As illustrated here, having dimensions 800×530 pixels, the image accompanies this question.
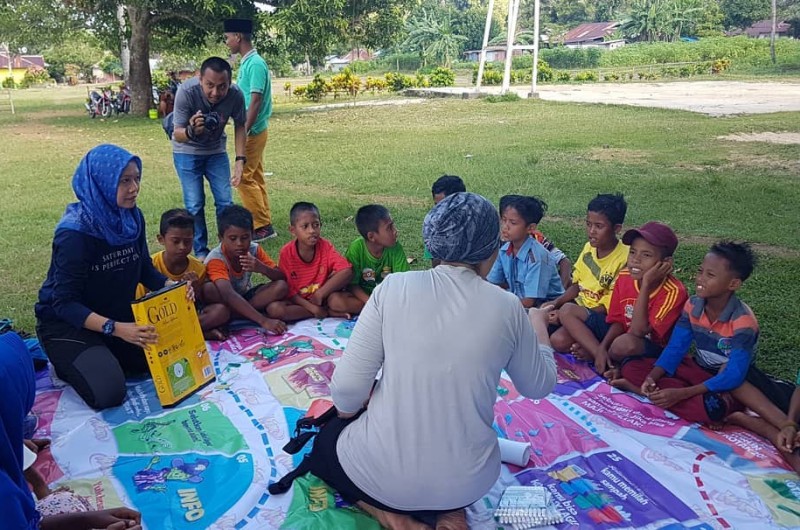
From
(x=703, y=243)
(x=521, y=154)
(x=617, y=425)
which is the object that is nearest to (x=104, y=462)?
(x=617, y=425)

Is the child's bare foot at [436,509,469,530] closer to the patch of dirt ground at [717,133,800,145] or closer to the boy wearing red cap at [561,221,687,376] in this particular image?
the boy wearing red cap at [561,221,687,376]

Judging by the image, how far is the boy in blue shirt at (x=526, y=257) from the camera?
13.0ft

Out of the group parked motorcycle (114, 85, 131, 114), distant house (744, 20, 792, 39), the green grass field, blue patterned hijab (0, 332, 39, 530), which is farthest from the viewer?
distant house (744, 20, 792, 39)

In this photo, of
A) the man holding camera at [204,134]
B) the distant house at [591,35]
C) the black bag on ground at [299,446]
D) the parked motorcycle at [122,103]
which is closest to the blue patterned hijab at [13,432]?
the black bag on ground at [299,446]

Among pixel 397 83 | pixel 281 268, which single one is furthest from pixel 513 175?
pixel 397 83

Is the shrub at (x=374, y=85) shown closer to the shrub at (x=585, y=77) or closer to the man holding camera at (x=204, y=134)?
the shrub at (x=585, y=77)

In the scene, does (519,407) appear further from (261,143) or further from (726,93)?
(726,93)

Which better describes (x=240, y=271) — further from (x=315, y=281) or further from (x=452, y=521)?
(x=452, y=521)

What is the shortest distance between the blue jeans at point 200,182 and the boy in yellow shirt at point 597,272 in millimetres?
2976

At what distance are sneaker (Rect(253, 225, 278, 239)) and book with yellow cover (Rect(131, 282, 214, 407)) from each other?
9.36 feet

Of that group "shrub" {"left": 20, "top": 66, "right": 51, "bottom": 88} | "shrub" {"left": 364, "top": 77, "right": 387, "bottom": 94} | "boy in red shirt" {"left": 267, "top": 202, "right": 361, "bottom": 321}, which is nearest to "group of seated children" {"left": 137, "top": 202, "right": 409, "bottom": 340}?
"boy in red shirt" {"left": 267, "top": 202, "right": 361, "bottom": 321}

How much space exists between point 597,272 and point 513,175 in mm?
5162

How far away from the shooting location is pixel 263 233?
6234 mm

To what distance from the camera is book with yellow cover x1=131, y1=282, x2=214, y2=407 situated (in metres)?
3.12
